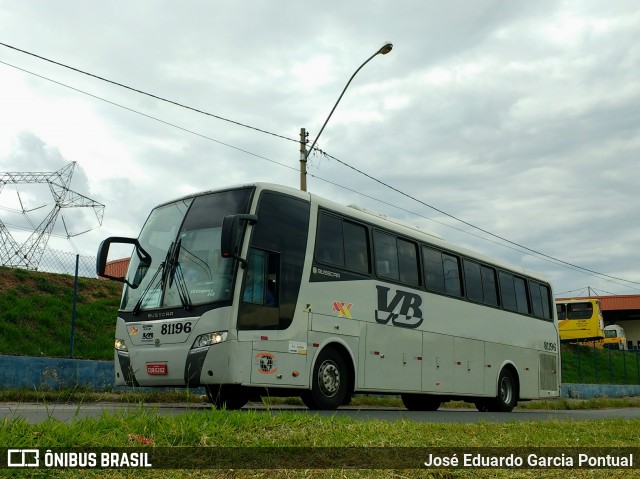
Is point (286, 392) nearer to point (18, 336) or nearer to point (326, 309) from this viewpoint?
point (326, 309)

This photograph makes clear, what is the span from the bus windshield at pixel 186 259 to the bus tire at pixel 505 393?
29.6 feet

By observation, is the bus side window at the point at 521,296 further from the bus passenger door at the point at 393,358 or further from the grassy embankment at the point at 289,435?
the grassy embankment at the point at 289,435

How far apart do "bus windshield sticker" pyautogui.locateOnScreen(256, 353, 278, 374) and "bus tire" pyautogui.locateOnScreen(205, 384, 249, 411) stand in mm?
427

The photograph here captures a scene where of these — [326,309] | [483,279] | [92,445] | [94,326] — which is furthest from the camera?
[94,326]

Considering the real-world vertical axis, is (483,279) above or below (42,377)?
above

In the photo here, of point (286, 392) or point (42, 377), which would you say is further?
point (42, 377)

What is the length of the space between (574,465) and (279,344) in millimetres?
5848

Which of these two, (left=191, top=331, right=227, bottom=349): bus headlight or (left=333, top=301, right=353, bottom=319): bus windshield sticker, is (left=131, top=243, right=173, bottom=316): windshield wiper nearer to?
(left=191, top=331, right=227, bottom=349): bus headlight

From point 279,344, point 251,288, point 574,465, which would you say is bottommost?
point 574,465

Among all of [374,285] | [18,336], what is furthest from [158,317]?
[18,336]

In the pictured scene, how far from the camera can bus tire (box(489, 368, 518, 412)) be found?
54.6ft

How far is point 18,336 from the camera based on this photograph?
17.2 m

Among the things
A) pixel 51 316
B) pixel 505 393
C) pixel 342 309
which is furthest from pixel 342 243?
pixel 51 316

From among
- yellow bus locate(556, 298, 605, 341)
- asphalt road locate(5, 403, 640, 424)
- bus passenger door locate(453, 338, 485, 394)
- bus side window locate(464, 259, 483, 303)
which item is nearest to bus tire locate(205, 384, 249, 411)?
asphalt road locate(5, 403, 640, 424)
